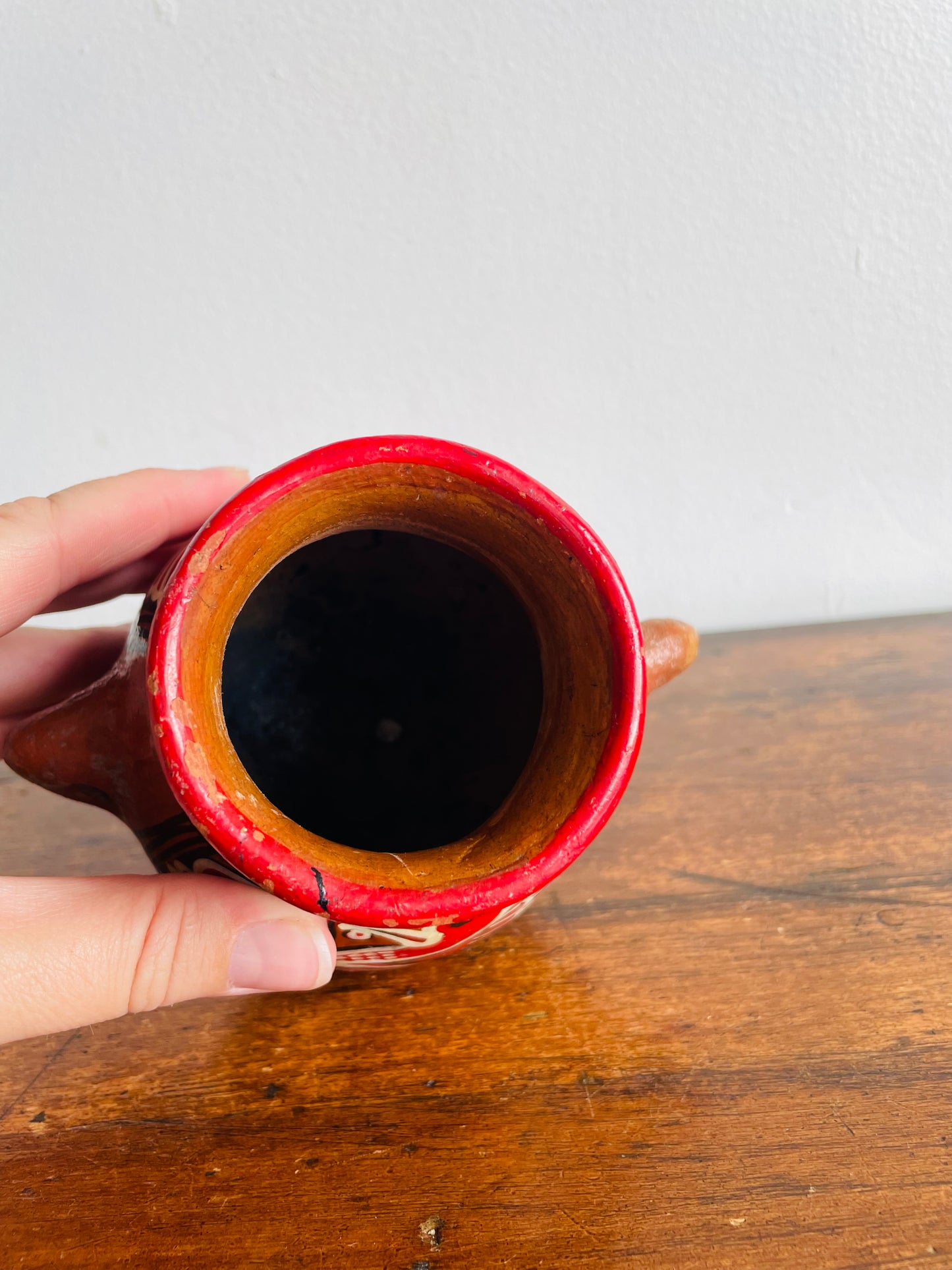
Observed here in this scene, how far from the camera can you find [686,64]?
832 mm

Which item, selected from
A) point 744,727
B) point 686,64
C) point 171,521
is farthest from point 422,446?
point 686,64

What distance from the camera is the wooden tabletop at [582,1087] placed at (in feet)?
1.54

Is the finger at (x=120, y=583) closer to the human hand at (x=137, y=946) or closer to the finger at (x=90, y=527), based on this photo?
the finger at (x=90, y=527)

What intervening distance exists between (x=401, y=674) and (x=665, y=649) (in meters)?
0.19

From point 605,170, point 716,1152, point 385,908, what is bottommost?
point 716,1152

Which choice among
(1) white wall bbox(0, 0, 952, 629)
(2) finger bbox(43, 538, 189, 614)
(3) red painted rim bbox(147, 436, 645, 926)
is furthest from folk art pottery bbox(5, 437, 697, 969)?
(1) white wall bbox(0, 0, 952, 629)

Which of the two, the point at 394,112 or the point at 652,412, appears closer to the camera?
the point at 394,112

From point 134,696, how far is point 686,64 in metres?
0.76

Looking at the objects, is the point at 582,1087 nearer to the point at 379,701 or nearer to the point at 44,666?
the point at 379,701

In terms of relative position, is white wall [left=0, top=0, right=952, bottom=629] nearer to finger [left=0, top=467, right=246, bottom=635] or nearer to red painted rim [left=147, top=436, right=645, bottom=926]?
finger [left=0, top=467, right=246, bottom=635]

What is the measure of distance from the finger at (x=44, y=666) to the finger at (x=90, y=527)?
0.18ft

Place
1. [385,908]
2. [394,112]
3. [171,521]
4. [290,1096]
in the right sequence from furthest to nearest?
[394,112], [171,521], [290,1096], [385,908]

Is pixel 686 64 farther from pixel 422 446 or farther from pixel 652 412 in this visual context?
pixel 422 446

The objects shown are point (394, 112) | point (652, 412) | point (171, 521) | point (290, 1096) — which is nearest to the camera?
point (290, 1096)
